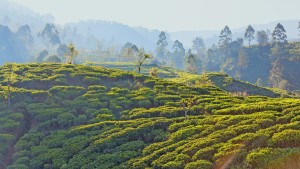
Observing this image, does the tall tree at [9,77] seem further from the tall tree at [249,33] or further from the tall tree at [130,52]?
the tall tree at [249,33]

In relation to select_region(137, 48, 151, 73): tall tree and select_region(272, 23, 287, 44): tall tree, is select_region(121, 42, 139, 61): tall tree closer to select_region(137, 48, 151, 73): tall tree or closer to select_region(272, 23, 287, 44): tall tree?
select_region(137, 48, 151, 73): tall tree

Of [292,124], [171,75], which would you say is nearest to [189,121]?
[292,124]

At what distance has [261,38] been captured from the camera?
6280 inches

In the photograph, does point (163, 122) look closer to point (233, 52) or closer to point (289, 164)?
point (289, 164)

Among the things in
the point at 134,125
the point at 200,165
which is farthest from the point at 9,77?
the point at 200,165

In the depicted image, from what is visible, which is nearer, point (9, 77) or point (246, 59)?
point (9, 77)

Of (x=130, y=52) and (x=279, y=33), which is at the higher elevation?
(x=279, y=33)

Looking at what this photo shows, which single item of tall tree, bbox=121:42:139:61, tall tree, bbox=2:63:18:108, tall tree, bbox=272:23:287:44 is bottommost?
tall tree, bbox=2:63:18:108

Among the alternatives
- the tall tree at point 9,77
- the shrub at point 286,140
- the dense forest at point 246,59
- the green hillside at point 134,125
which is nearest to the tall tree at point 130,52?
the dense forest at point 246,59

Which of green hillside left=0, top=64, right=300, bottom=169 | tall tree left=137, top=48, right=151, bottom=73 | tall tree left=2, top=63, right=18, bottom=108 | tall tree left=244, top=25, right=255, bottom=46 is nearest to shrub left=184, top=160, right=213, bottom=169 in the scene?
green hillside left=0, top=64, right=300, bottom=169

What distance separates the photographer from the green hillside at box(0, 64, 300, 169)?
23531mm

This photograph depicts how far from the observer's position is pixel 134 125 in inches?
1231

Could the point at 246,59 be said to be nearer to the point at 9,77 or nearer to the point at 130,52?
the point at 130,52

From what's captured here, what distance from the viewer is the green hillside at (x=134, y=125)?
23531mm
